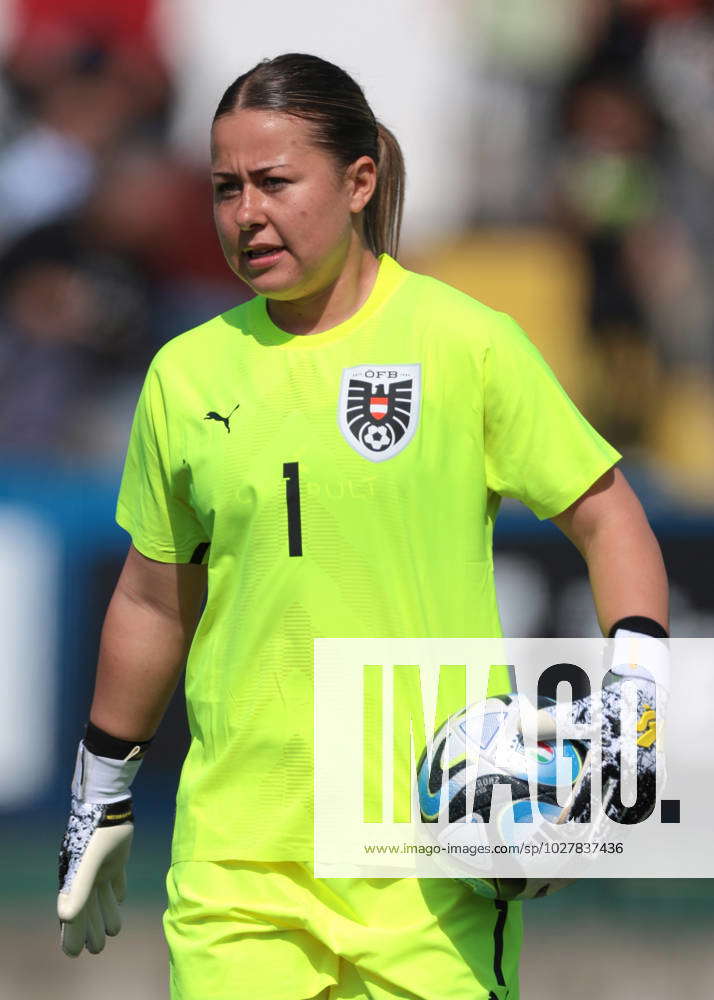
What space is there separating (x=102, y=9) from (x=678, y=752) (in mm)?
3378

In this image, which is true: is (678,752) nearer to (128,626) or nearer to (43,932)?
(43,932)

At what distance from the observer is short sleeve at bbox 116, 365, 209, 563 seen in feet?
9.60

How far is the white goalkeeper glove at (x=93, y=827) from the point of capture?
313 centimetres

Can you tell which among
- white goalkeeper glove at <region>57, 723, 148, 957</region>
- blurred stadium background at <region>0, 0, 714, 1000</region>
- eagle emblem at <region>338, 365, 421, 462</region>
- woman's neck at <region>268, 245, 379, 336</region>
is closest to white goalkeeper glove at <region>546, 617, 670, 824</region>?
eagle emblem at <region>338, 365, 421, 462</region>

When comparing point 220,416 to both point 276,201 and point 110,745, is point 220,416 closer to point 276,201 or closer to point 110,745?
point 276,201

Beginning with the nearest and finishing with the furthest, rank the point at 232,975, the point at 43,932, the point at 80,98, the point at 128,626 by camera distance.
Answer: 1. the point at 232,975
2. the point at 128,626
3. the point at 43,932
4. the point at 80,98

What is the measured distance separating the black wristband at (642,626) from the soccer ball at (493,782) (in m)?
0.18

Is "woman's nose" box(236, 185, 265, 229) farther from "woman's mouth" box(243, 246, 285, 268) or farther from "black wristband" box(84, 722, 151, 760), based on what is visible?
"black wristband" box(84, 722, 151, 760)

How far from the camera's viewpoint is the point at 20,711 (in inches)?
212

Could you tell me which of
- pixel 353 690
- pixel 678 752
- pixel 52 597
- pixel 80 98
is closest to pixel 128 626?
pixel 353 690

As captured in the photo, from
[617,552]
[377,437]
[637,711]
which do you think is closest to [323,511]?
[377,437]

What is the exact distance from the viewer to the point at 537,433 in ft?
9.03

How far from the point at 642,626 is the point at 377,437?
530mm

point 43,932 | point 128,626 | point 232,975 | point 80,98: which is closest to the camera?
point 232,975
